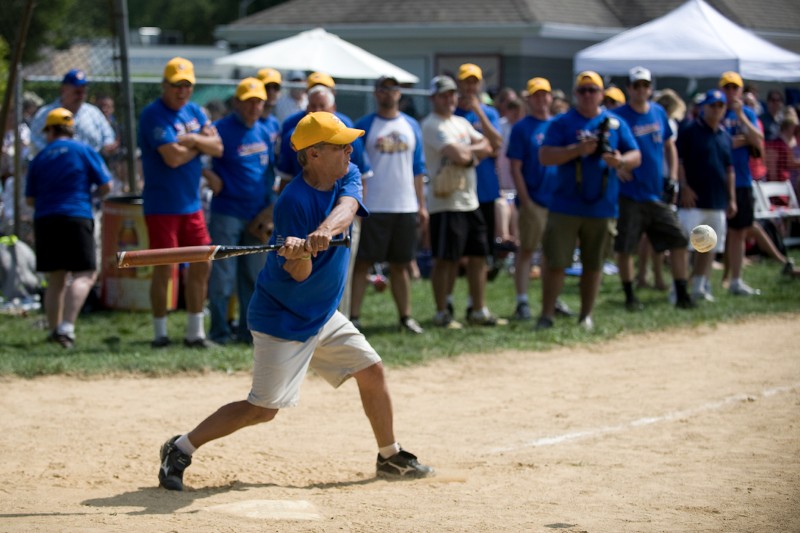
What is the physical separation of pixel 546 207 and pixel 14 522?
24.4ft

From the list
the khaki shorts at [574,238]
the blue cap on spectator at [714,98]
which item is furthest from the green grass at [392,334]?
the blue cap on spectator at [714,98]

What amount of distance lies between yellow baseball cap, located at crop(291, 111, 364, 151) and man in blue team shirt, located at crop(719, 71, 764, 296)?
8.09 meters

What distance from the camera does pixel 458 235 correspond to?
35.8ft

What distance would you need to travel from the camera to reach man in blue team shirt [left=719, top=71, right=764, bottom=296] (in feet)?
42.1

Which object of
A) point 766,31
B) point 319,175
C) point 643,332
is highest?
point 766,31

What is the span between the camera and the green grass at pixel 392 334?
929 centimetres

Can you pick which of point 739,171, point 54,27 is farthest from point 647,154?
point 54,27

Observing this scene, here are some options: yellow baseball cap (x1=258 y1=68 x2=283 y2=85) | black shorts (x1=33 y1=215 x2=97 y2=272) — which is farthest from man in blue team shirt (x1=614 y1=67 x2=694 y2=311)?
black shorts (x1=33 y1=215 x2=97 y2=272)

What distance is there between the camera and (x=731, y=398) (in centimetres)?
844

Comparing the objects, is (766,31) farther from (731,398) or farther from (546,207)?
(731,398)

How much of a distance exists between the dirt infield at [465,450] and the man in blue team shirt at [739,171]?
9.05 feet

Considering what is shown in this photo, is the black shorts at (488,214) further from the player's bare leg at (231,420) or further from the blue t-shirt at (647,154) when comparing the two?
the player's bare leg at (231,420)

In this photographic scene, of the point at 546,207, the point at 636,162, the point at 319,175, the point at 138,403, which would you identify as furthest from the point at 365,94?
the point at 319,175

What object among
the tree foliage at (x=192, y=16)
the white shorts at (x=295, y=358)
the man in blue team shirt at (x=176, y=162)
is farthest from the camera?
the tree foliage at (x=192, y=16)
